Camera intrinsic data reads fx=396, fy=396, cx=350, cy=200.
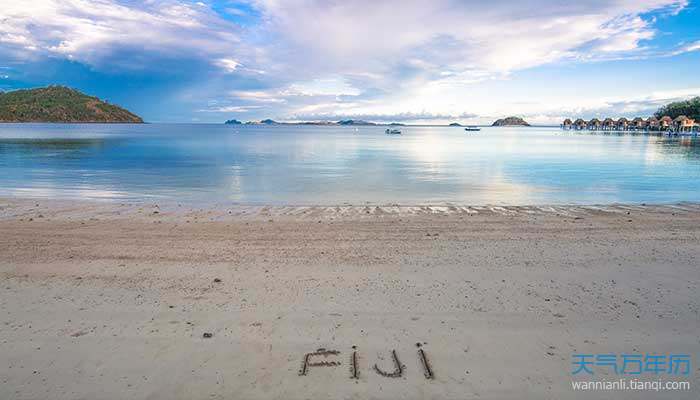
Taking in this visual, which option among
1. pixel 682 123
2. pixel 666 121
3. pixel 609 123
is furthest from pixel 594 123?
pixel 682 123

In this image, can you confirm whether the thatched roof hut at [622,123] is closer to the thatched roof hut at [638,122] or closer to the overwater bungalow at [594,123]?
the thatched roof hut at [638,122]

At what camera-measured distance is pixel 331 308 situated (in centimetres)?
589

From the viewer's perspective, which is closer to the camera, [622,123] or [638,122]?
[638,122]

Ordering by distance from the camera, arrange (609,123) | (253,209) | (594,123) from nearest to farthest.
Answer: (253,209) → (609,123) → (594,123)

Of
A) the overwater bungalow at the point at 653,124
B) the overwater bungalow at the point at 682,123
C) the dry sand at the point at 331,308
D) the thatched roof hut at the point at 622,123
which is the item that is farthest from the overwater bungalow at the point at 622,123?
the dry sand at the point at 331,308

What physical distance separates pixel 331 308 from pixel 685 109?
6128 inches

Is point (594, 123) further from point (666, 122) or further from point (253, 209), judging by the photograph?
point (253, 209)

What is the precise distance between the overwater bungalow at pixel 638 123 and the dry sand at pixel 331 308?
164217mm

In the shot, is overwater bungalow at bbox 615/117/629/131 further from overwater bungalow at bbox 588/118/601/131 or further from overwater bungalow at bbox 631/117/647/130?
overwater bungalow at bbox 588/118/601/131

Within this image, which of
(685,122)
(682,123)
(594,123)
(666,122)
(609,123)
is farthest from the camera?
(594,123)

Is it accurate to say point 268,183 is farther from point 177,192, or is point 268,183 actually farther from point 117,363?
point 117,363

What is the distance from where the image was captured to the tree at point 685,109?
4481 inches

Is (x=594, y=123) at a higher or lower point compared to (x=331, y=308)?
higher

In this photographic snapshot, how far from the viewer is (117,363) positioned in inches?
179
